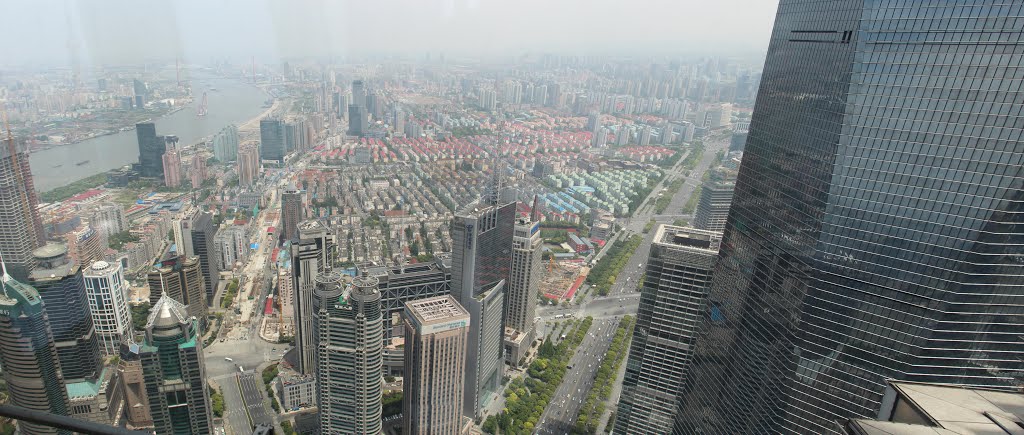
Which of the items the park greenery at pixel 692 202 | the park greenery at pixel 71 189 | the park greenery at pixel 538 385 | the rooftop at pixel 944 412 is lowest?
the park greenery at pixel 538 385

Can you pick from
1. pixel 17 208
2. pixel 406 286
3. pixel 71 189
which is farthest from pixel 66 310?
pixel 71 189

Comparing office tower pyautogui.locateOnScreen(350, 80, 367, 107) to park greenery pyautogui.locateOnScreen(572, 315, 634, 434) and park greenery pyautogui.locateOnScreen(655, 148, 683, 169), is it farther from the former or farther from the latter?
park greenery pyautogui.locateOnScreen(572, 315, 634, 434)

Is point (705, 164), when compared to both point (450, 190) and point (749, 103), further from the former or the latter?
point (450, 190)

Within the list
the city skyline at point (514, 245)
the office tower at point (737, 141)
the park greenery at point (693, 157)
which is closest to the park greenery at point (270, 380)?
the city skyline at point (514, 245)

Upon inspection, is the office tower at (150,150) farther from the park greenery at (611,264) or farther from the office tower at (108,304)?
the park greenery at (611,264)

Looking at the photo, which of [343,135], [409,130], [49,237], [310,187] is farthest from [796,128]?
[343,135]

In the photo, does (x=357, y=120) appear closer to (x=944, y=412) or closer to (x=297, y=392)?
(x=297, y=392)
